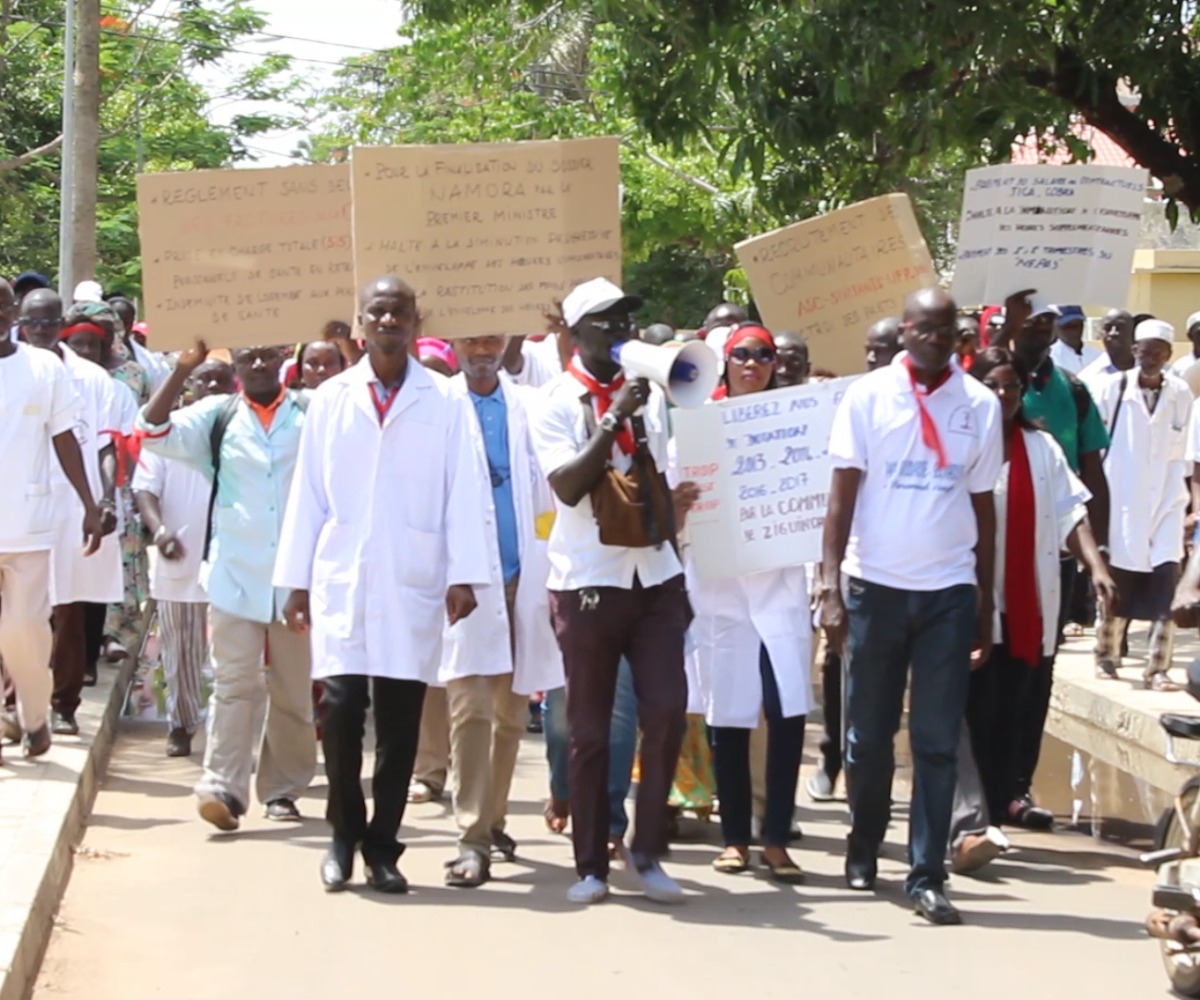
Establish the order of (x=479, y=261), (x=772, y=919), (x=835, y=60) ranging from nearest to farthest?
1. (x=772, y=919)
2. (x=479, y=261)
3. (x=835, y=60)

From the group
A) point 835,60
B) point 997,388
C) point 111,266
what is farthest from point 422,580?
point 111,266

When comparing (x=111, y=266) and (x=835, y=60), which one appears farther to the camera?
(x=111, y=266)

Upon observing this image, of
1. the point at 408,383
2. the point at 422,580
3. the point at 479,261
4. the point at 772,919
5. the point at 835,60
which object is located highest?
the point at 835,60

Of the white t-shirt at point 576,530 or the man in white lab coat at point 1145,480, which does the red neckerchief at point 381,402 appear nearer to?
the white t-shirt at point 576,530

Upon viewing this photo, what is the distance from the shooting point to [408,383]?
752 cm

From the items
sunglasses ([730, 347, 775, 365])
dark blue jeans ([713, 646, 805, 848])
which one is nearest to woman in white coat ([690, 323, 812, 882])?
dark blue jeans ([713, 646, 805, 848])

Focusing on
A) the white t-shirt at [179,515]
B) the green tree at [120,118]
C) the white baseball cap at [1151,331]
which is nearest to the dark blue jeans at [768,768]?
the white t-shirt at [179,515]

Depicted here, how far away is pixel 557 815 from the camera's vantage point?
874 centimetres

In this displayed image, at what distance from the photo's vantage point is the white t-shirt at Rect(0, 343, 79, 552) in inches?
352

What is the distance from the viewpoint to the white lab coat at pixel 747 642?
8016 millimetres

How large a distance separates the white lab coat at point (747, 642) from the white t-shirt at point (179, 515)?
9.55 ft

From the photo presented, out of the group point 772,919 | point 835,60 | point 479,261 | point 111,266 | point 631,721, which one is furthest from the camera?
point 111,266

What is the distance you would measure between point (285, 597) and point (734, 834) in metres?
2.05

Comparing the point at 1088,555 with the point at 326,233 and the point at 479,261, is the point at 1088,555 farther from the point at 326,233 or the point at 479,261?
the point at 326,233
